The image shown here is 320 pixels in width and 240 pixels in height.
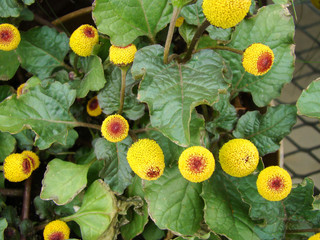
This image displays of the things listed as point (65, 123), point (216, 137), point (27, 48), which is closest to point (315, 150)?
point (216, 137)

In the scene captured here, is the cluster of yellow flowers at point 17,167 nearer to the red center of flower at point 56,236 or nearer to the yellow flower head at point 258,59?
the red center of flower at point 56,236

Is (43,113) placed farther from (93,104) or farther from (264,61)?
(264,61)

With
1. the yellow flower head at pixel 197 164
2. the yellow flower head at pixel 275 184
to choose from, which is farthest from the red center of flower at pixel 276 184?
the yellow flower head at pixel 197 164

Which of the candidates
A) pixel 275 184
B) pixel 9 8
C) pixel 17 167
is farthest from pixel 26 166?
pixel 275 184

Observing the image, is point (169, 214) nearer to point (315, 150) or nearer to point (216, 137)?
point (216, 137)

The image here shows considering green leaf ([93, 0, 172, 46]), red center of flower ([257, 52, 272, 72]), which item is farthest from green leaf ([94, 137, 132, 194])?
red center of flower ([257, 52, 272, 72])
